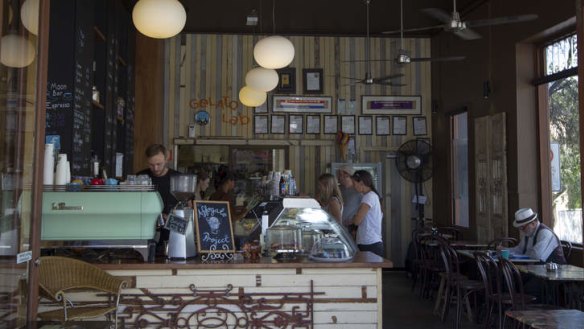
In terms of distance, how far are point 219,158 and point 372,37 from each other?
11.2ft

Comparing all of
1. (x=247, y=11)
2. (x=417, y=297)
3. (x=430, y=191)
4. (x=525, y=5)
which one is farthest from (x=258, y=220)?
(x=430, y=191)

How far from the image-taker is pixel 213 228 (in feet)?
12.6

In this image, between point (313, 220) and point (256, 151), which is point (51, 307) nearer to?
point (313, 220)

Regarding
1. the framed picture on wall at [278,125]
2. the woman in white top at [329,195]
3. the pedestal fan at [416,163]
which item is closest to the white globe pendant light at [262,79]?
the woman in white top at [329,195]

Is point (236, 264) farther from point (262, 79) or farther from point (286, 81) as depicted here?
point (286, 81)

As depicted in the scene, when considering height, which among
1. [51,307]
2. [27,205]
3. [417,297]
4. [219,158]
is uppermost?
[219,158]

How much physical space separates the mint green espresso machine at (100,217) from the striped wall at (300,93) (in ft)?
20.4

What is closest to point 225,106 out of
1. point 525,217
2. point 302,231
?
point 525,217

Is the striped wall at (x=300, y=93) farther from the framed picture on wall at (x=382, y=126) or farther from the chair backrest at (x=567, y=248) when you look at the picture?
the chair backrest at (x=567, y=248)

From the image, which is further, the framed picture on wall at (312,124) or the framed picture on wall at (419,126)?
the framed picture on wall at (419,126)

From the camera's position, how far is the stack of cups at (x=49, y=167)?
3.50 m

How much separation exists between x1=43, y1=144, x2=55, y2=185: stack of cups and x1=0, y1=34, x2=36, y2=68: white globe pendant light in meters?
0.85

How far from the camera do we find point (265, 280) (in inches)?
143

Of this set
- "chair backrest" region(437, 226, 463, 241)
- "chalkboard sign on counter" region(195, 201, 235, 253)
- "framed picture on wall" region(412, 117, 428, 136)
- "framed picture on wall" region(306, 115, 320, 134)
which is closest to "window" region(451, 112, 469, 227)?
"chair backrest" region(437, 226, 463, 241)
